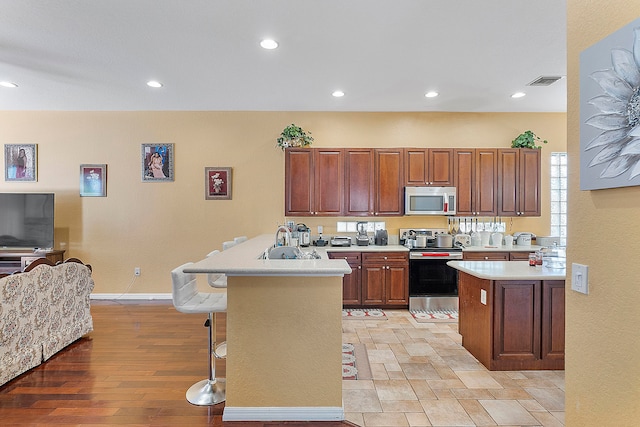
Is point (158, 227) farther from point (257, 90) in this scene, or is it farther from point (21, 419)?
point (21, 419)

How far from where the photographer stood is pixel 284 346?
2271mm

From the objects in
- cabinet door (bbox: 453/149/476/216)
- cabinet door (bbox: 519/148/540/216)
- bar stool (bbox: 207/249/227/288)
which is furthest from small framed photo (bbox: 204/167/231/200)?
cabinet door (bbox: 519/148/540/216)

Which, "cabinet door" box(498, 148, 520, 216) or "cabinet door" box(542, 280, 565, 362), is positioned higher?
"cabinet door" box(498, 148, 520, 216)

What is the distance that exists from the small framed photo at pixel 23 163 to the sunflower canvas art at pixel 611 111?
662 cm

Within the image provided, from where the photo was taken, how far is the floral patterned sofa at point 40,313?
2693 millimetres

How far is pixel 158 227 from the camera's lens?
17.6 ft

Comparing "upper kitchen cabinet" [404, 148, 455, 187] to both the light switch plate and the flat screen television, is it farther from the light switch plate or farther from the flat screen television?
the flat screen television

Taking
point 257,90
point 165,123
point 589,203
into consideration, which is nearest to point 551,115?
point 257,90

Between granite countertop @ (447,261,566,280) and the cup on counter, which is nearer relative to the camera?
granite countertop @ (447,261,566,280)

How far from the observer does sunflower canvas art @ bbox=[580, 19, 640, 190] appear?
1198 millimetres

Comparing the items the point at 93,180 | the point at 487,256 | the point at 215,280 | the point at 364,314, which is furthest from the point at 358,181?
the point at 93,180

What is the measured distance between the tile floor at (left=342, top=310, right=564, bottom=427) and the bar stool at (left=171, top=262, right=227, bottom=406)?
0.97 m

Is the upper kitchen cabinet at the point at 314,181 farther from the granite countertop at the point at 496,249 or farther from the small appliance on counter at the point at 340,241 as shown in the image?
the granite countertop at the point at 496,249

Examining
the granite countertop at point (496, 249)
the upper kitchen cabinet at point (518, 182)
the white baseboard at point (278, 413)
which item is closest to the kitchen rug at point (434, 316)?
the granite countertop at point (496, 249)
